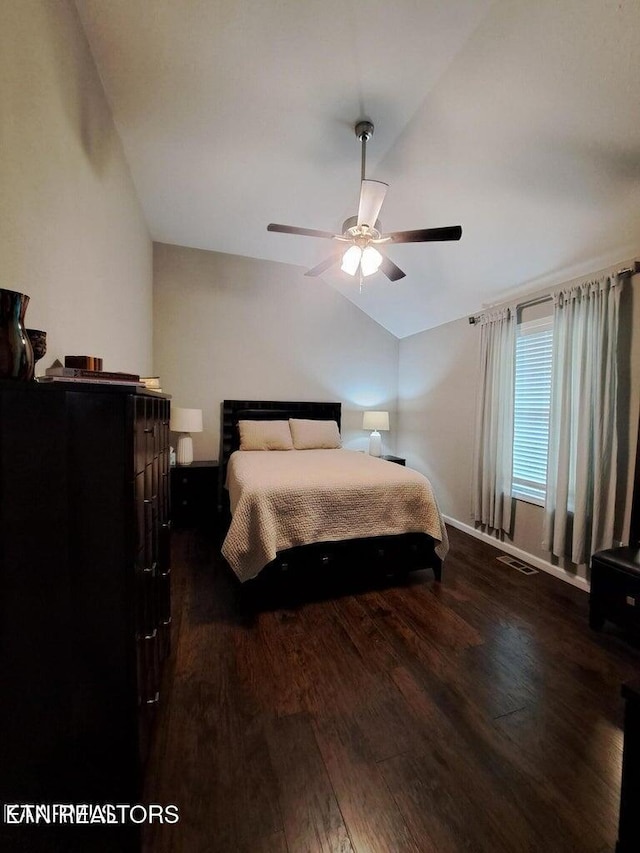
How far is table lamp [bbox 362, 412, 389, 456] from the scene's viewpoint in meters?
4.32

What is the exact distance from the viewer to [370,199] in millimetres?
1911

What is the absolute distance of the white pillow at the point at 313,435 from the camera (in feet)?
12.8

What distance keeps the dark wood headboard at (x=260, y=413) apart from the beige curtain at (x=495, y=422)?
1823mm

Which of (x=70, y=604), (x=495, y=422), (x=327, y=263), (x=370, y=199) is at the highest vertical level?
(x=370, y=199)

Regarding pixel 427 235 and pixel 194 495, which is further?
pixel 194 495

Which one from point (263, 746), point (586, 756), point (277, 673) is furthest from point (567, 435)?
point (263, 746)

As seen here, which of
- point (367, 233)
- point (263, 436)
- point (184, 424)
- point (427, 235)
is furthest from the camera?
point (263, 436)

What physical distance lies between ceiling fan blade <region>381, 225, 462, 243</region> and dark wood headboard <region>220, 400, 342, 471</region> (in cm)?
245

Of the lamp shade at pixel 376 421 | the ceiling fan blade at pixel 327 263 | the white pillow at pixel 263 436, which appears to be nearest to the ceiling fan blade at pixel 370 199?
the ceiling fan blade at pixel 327 263

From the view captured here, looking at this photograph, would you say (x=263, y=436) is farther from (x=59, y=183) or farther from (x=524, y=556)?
(x=524, y=556)

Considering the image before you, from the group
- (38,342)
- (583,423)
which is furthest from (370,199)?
→ (583,423)

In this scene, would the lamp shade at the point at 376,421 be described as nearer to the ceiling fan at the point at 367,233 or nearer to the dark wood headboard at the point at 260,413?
the dark wood headboard at the point at 260,413

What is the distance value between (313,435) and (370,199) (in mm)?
2510

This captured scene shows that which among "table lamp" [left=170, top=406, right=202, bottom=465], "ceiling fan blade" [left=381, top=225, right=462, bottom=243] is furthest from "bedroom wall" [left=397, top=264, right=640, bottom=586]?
"table lamp" [left=170, top=406, right=202, bottom=465]
